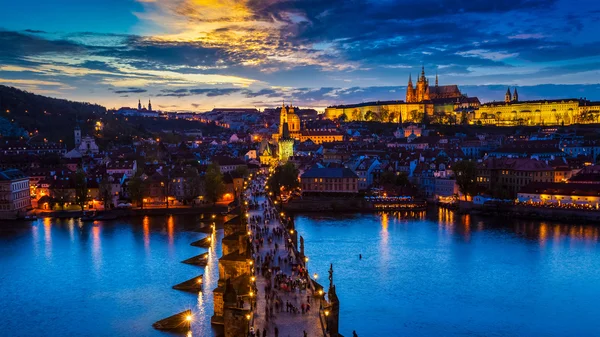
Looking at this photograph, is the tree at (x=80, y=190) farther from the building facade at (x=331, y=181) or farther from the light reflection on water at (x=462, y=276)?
the building facade at (x=331, y=181)

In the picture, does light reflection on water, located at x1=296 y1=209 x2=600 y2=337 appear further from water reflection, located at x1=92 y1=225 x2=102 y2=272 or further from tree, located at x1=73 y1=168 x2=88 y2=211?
tree, located at x1=73 y1=168 x2=88 y2=211

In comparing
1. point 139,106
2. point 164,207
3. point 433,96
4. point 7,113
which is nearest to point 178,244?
point 164,207

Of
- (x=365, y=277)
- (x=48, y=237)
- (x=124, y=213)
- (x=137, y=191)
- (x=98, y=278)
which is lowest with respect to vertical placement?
(x=365, y=277)

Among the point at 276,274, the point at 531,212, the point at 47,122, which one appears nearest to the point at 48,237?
the point at 276,274

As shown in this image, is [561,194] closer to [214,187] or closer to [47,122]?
[214,187]

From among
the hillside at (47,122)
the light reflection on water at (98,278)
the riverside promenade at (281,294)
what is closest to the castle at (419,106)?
the hillside at (47,122)

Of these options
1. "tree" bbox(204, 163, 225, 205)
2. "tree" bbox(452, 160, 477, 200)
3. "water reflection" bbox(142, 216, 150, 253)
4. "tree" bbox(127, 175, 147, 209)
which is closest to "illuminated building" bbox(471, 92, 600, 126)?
"tree" bbox(452, 160, 477, 200)
